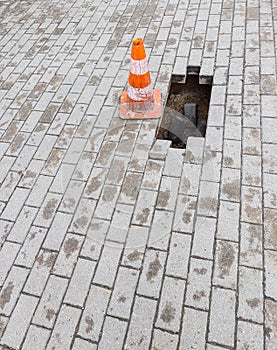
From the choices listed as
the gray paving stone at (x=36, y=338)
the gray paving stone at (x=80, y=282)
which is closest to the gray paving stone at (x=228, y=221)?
the gray paving stone at (x=80, y=282)

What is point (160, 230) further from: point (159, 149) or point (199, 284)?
point (159, 149)

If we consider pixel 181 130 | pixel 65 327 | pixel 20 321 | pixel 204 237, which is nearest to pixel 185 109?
pixel 181 130

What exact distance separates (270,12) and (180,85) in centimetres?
208

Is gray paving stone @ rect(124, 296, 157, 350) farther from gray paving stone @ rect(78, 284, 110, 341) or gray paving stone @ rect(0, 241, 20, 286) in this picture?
gray paving stone @ rect(0, 241, 20, 286)

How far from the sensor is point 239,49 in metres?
4.43

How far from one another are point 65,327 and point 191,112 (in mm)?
2797

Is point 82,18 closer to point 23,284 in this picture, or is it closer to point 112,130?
point 112,130

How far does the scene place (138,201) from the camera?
305 centimetres

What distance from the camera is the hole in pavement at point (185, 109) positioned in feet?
12.3

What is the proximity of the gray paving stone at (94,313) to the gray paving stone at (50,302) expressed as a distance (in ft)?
0.77

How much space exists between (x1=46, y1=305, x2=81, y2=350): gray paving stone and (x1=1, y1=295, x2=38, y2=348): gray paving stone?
0.24 meters

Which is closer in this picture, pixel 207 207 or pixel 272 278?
pixel 272 278

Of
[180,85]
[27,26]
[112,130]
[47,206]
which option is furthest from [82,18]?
[47,206]

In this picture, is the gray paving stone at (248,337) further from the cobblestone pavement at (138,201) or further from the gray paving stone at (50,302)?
the gray paving stone at (50,302)
